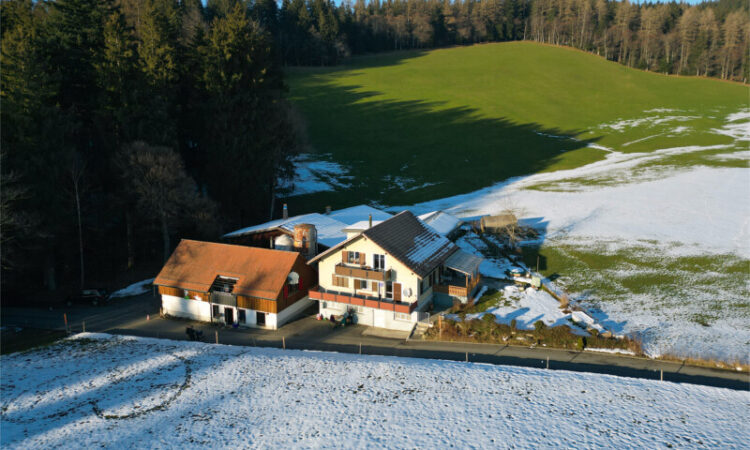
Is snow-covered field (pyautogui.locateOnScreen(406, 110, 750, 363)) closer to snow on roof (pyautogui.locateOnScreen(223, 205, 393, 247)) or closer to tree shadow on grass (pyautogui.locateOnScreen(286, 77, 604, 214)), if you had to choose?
tree shadow on grass (pyautogui.locateOnScreen(286, 77, 604, 214))

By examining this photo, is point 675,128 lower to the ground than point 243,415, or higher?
higher

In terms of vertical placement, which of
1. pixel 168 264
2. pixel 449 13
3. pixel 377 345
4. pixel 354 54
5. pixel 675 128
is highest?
pixel 449 13

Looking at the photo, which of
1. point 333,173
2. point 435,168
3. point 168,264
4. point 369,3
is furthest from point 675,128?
point 369,3

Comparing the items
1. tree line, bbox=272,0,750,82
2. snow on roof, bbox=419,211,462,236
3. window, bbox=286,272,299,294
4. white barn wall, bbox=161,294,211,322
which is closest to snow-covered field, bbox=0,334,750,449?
white barn wall, bbox=161,294,211,322

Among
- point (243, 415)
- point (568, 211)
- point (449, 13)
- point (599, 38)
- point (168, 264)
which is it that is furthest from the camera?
point (449, 13)

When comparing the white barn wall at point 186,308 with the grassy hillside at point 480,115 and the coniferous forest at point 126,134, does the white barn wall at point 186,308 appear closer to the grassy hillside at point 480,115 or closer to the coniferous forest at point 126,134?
the coniferous forest at point 126,134

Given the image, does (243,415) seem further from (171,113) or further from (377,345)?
(171,113)

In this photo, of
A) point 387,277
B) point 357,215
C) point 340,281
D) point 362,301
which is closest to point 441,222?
point 357,215
